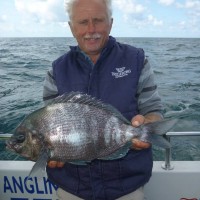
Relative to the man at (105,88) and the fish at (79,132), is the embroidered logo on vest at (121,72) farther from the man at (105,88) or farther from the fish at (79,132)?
the fish at (79,132)

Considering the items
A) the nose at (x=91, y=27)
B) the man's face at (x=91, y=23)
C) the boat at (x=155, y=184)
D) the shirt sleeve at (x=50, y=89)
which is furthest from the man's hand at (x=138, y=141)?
the boat at (x=155, y=184)

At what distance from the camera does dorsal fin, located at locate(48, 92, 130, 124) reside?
2662mm

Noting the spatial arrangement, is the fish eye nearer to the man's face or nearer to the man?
the man

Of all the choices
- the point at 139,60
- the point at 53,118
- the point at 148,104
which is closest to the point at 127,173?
the point at 148,104

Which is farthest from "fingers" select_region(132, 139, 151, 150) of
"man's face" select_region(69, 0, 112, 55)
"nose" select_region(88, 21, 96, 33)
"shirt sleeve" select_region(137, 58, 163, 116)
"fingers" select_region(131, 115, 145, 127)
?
"nose" select_region(88, 21, 96, 33)

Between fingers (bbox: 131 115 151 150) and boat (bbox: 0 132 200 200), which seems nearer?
fingers (bbox: 131 115 151 150)

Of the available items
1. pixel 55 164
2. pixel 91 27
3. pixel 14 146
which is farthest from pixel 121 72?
pixel 14 146

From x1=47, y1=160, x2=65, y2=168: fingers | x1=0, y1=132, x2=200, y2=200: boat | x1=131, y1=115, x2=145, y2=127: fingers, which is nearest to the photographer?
x1=131, y1=115, x2=145, y2=127: fingers

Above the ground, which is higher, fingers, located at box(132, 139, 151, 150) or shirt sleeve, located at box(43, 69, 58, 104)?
shirt sleeve, located at box(43, 69, 58, 104)

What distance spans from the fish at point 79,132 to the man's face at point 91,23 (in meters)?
0.54

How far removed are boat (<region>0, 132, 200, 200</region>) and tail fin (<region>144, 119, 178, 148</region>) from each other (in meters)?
1.48

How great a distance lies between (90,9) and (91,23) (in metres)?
0.12

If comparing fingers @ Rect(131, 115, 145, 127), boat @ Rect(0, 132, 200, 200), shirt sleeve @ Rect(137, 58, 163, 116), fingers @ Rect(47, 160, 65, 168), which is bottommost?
boat @ Rect(0, 132, 200, 200)

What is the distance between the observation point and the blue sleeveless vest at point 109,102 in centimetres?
285
